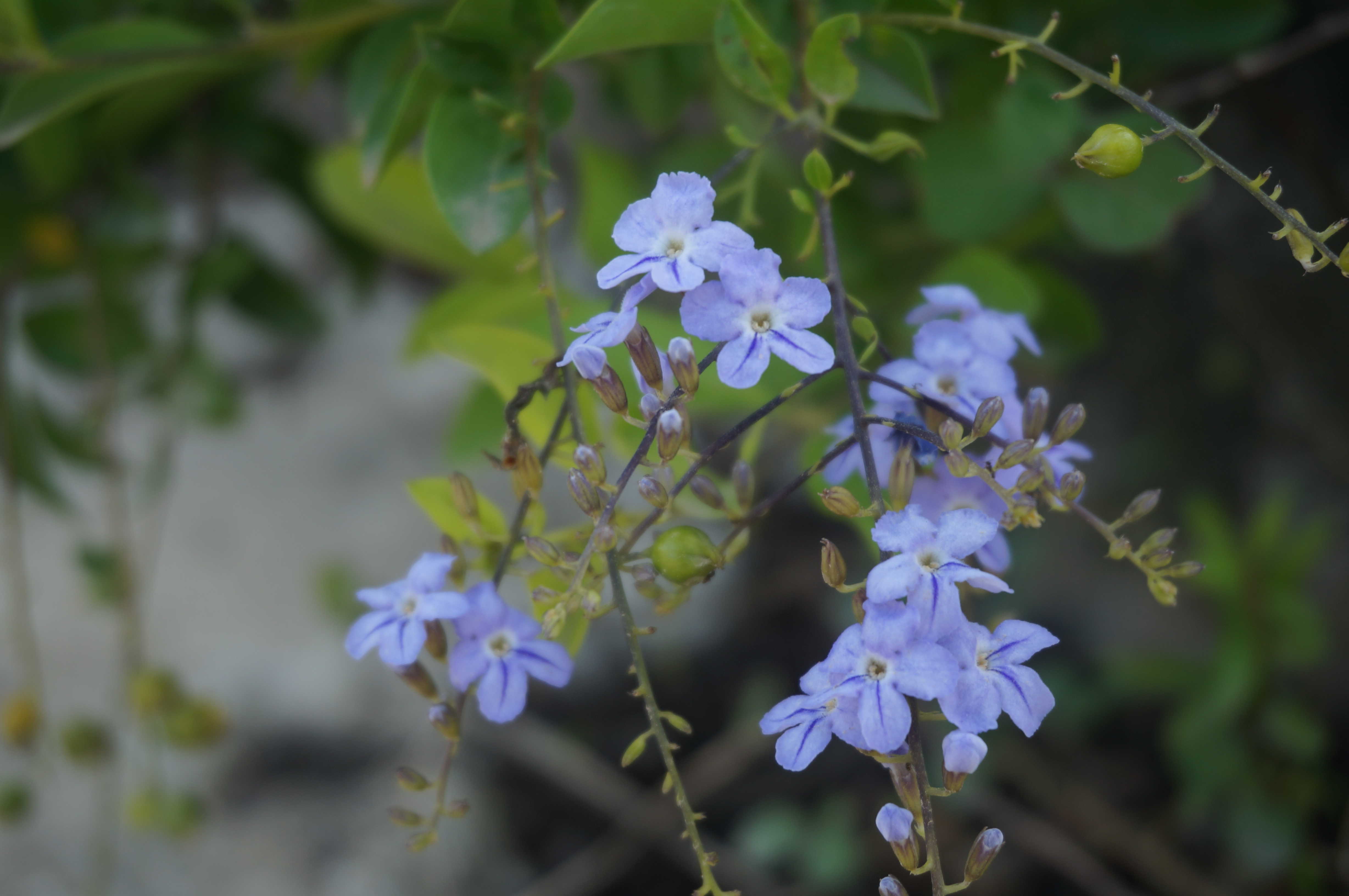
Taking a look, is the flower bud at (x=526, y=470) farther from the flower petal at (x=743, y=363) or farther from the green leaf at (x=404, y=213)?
the green leaf at (x=404, y=213)

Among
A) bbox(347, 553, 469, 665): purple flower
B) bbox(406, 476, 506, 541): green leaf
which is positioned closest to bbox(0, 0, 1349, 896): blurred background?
bbox(406, 476, 506, 541): green leaf

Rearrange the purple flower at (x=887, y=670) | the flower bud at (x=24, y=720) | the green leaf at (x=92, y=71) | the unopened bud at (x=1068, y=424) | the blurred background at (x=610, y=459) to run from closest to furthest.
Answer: the purple flower at (x=887, y=670), the unopened bud at (x=1068, y=424), the green leaf at (x=92, y=71), the blurred background at (x=610, y=459), the flower bud at (x=24, y=720)

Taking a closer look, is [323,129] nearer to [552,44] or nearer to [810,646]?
[552,44]

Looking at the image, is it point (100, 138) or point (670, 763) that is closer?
point (670, 763)

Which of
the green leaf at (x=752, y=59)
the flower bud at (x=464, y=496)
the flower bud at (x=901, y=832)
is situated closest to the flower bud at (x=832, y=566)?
the flower bud at (x=901, y=832)

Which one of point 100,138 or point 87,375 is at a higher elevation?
Result: point 100,138

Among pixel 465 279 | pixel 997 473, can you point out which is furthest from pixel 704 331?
pixel 465 279
